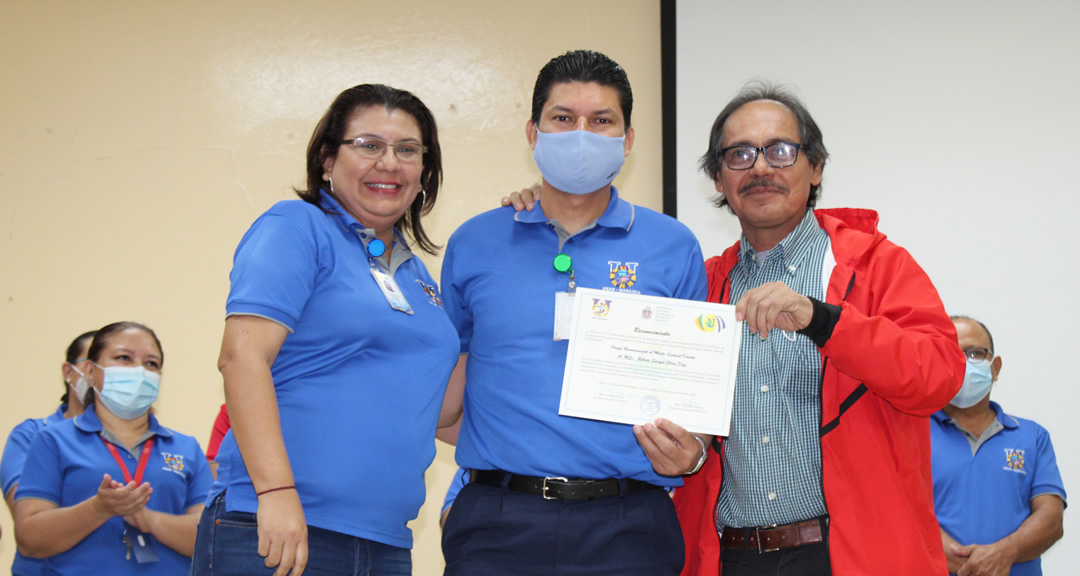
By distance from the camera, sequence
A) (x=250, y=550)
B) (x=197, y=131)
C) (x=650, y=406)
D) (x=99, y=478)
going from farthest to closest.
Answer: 1. (x=197, y=131)
2. (x=99, y=478)
3. (x=650, y=406)
4. (x=250, y=550)

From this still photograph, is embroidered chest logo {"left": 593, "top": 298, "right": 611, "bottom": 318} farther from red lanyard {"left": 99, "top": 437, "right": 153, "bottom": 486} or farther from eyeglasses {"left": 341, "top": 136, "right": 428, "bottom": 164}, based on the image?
red lanyard {"left": 99, "top": 437, "right": 153, "bottom": 486}

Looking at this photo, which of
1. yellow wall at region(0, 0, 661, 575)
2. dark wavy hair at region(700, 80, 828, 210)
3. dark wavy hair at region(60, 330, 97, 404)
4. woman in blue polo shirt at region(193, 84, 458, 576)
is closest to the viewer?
woman in blue polo shirt at region(193, 84, 458, 576)

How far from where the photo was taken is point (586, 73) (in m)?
2.16

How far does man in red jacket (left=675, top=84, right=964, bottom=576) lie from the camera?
1.91 metres

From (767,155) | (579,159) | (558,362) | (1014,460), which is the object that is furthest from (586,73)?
(1014,460)

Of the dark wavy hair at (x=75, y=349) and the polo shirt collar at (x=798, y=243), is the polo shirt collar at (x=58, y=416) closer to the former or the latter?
the dark wavy hair at (x=75, y=349)

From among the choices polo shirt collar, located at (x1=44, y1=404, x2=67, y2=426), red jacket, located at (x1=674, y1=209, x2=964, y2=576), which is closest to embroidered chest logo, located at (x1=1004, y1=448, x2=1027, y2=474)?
red jacket, located at (x1=674, y1=209, x2=964, y2=576)

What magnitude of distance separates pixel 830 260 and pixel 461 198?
244cm

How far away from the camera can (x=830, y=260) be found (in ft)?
7.04

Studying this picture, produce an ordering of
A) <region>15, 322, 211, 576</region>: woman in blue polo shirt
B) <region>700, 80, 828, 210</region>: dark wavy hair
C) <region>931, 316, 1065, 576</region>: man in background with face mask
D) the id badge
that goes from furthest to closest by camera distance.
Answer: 1. <region>931, 316, 1065, 576</region>: man in background with face mask
2. the id badge
3. <region>15, 322, 211, 576</region>: woman in blue polo shirt
4. <region>700, 80, 828, 210</region>: dark wavy hair

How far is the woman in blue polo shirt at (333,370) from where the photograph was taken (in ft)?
5.32

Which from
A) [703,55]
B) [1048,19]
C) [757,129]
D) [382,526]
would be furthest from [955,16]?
[382,526]

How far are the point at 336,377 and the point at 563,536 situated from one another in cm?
66

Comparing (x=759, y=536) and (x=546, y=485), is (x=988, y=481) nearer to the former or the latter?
(x=759, y=536)
